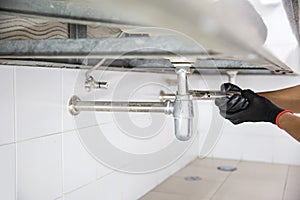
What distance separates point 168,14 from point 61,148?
27.4 inches

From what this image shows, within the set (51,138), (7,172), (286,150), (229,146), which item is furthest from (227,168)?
(7,172)

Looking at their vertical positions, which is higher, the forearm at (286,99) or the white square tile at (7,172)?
the forearm at (286,99)

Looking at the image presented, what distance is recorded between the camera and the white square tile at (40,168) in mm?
655

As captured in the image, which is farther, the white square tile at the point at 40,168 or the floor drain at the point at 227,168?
the floor drain at the point at 227,168

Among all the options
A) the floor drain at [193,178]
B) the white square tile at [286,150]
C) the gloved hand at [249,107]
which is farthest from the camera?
the white square tile at [286,150]

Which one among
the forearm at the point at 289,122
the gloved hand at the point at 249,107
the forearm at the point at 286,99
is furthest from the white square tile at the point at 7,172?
the forearm at the point at 286,99

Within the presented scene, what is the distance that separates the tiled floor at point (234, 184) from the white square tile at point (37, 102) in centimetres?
59

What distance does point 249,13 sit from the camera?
216 millimetres

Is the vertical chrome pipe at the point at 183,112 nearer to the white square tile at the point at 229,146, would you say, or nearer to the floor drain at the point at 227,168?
the floor drain at the point at 227,168

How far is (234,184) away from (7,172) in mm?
970

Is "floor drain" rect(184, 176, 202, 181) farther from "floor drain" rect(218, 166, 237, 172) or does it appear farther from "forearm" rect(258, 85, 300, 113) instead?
"forearm" rect(258, 85, 300, 113)

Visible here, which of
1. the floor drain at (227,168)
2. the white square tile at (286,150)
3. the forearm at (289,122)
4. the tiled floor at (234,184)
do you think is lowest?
the tiled floor at (234,184)

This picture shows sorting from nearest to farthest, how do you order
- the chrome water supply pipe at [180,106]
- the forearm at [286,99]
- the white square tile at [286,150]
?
the chrome water supply pipe at [180,106]
the forearm at [286,99]
the white square tile at [286,150]

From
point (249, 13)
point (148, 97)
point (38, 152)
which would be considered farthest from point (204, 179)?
point (249, 13)
